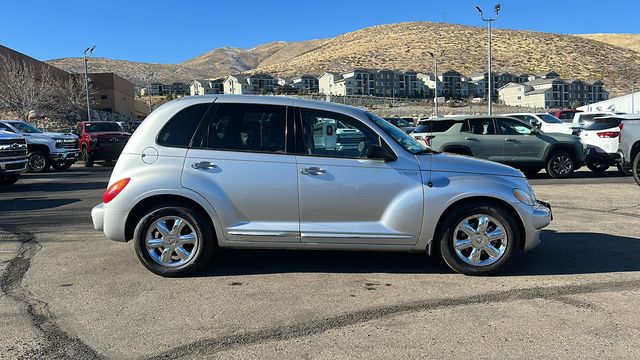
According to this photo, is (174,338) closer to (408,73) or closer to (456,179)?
(456,179)

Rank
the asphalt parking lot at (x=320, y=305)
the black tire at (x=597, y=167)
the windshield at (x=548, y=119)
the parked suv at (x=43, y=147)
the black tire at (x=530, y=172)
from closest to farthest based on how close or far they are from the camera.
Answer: the asphalt parking lot at (x=320, y=305) → the black tire at (x=530, y=172) → the black tire at (x=597, y=167) → the parked suv at (x=43, y=147) → the windshield at (x=548, y=119)

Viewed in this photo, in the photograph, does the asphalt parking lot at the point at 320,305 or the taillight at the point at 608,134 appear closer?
the asphalt parking lot at the point at 320,305

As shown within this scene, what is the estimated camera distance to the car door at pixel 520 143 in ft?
46.3

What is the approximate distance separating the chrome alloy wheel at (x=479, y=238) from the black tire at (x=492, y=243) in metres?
0.02

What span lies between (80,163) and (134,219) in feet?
71.2

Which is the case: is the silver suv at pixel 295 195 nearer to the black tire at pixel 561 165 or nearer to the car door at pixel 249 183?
the car door at pixel 249 183

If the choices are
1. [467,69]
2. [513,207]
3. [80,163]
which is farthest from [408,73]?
[513,207]

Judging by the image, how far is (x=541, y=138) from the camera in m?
14.3

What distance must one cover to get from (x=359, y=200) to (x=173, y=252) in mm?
2032

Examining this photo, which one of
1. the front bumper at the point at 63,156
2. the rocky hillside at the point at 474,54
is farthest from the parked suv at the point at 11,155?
the rocky hillside at the point at 474,54

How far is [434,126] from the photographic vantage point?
1455 cm

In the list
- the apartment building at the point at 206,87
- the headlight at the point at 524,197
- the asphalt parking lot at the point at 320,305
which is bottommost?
the asphalt parking lot at the point at 320,305

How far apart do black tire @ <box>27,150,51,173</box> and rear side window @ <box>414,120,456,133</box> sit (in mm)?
13602

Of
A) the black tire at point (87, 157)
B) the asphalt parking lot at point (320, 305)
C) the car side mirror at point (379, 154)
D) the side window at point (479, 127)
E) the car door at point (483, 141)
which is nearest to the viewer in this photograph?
the asphalt parking lot at point (320, 305)
